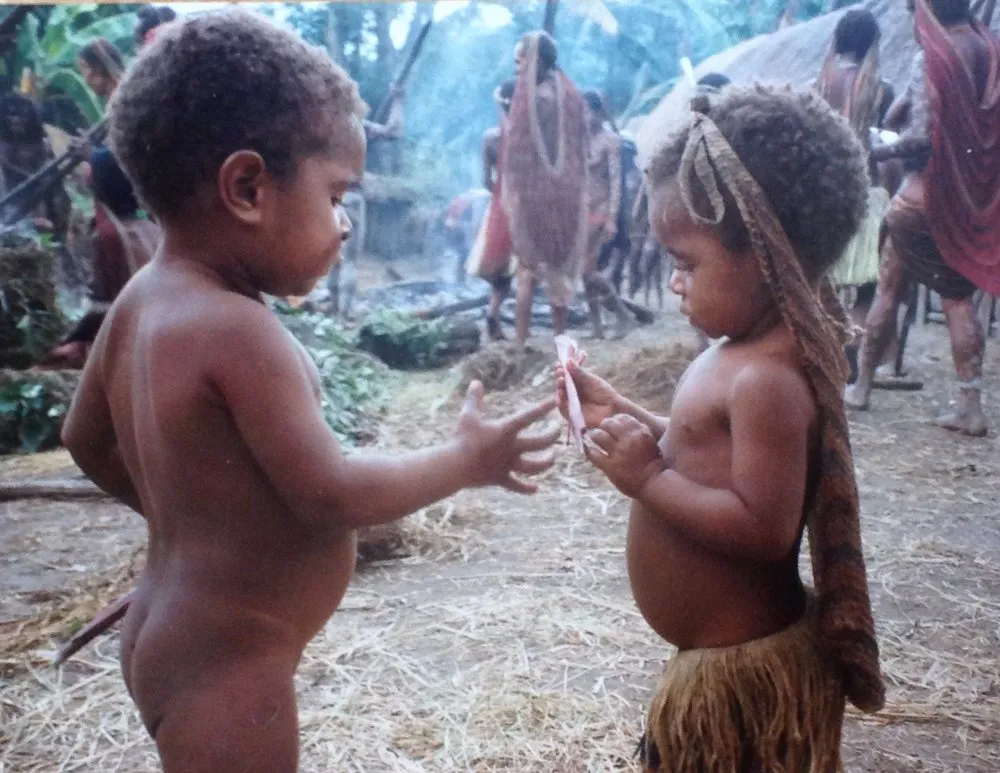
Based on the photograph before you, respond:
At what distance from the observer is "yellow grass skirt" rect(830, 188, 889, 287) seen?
470 cm

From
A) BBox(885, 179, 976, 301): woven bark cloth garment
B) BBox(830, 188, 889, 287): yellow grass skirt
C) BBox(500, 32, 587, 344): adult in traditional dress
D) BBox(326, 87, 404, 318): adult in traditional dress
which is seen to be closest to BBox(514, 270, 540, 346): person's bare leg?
BBox(500, 32, 587, 344): adult in traditional dress

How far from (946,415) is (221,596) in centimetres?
438

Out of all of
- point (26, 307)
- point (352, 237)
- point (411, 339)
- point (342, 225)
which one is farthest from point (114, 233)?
point (352, 237)

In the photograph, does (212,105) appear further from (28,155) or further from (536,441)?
(28,155)

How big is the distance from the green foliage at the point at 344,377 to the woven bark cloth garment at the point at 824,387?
3240 mm

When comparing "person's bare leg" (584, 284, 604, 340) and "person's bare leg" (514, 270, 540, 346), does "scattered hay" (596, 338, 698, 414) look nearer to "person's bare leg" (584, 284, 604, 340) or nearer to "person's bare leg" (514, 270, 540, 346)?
"person's bare leg" (514, 270, 540, 346)

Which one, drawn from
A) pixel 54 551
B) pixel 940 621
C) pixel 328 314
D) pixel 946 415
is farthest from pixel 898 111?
pixel 328 314

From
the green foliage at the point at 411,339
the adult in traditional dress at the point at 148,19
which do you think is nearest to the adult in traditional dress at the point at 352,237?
the green foliage at the point at 411,339

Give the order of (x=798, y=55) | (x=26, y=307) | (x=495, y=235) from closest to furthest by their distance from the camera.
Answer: (x=798, y=55) → (x=26, y=307) → (x=495, y=235)

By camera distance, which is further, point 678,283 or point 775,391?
point 678,283

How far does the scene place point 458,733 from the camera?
217 centimetres

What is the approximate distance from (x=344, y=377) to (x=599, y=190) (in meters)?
2.47

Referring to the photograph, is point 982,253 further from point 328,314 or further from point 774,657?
point 328,314

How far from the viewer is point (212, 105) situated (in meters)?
1.10
